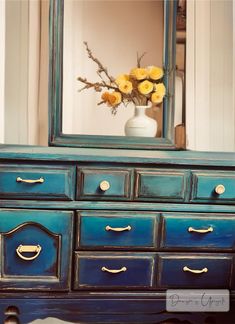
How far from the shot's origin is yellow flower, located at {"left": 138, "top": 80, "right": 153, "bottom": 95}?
1793 millimetres

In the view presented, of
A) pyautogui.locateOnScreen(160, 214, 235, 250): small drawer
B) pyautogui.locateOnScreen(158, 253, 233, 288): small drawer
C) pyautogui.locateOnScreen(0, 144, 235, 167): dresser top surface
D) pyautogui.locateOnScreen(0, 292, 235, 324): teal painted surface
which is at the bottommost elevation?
pyautogui.locateOnScreen(0, 292, 235, 324): teal painted surface

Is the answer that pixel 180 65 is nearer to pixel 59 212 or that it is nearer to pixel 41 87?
pixel 41 87

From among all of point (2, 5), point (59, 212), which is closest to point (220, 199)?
point (59, 212)

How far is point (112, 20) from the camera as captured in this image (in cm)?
184

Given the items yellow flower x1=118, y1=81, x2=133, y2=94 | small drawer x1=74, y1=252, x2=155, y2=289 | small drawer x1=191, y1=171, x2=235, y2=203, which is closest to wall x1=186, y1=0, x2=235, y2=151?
yellow flower x1=118, y1=81, x2=133, y2=94

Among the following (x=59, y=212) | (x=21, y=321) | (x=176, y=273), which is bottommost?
(x=21, y=321)

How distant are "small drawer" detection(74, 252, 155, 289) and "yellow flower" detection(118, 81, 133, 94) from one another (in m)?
0.73

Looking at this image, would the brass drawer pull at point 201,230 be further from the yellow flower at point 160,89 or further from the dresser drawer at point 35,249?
the yellow flower at point 160,89

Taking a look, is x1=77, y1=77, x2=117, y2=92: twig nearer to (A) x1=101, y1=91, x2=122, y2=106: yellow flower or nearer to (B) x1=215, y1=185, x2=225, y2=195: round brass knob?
(A) x1=101, y1=91, x2=122, y2=106: yellow flower

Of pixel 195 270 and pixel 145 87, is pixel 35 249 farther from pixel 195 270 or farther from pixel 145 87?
pixel 145 87

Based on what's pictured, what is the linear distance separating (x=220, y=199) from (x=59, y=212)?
60 cm

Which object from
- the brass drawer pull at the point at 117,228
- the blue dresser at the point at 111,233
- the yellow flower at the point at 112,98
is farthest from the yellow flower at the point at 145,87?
the brass drawer pull at the point at 117,228

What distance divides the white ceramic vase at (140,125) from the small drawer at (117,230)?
0.45 m

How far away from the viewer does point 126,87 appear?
5.90 ft
